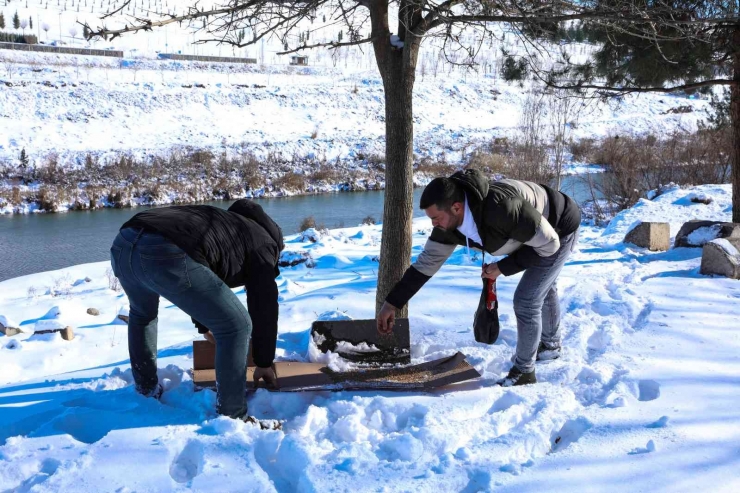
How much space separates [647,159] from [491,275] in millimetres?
14106

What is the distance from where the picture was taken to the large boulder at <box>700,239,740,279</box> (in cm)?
A: 611

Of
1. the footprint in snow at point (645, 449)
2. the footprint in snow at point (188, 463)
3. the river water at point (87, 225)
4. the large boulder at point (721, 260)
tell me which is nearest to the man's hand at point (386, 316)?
the footprint in snow at point (188, 463)

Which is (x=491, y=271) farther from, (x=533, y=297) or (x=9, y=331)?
(x=9, y=331)

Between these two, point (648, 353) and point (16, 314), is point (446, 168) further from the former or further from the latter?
point (648, 353)

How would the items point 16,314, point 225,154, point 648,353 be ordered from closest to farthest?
point 648,353 < point 16,314 < point 225,154

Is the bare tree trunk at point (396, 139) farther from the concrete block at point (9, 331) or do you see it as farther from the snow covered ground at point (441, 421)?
the concrete block at point (9, 331)

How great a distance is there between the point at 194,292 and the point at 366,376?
146 centimetres

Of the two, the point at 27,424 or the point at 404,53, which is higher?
the point at 404,53

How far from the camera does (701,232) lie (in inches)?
327

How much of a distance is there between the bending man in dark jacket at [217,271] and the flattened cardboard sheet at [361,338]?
1043 mm

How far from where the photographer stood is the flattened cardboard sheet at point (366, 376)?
11.6 feet

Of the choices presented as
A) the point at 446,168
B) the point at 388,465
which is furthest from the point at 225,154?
the point at 388,465

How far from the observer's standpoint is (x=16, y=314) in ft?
23.0

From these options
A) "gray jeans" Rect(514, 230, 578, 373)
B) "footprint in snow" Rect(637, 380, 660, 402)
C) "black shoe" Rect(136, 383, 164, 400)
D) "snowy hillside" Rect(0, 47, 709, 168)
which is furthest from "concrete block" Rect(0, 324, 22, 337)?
"snowy hillside" Rect(0, 47, 709, 168)
